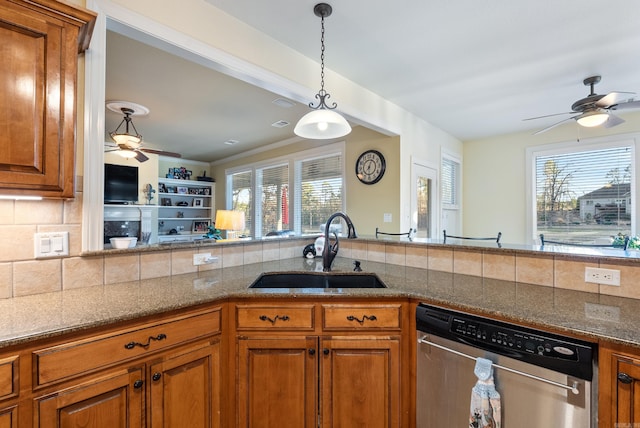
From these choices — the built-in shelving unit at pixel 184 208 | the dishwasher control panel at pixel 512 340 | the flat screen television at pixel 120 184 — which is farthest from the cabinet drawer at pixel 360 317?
the built-in shelving unit at pixel 184 208

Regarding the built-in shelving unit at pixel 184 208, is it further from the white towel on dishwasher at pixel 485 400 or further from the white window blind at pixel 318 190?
the white towel on dishwasher at pixel 485 400

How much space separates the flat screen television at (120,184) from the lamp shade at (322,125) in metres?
4.51

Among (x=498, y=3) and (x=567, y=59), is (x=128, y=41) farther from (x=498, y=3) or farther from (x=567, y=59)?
(x=567, y=59)

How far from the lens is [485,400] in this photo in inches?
46.4

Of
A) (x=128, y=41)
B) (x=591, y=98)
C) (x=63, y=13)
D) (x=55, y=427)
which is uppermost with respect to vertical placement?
(x=128, y=41)

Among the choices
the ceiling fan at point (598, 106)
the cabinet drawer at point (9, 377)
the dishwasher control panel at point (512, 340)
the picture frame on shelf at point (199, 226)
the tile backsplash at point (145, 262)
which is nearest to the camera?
the cabinet drawer at point (9, 377)

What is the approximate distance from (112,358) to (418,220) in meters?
3.89

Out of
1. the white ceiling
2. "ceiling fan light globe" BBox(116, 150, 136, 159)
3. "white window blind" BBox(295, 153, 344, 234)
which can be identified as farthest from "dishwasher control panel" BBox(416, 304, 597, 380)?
"ceiling fan light globe" BBox(116, 150, 136, 159)

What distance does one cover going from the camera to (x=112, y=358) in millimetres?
1097

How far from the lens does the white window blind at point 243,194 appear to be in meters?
6.22

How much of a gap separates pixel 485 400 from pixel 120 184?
586 centimetres

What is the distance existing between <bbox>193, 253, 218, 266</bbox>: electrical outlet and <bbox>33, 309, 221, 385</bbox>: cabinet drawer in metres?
0.56

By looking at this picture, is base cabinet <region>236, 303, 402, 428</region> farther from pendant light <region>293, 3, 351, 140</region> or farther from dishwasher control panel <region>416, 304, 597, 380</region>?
pendant light <region>293, 3, 351, 140</region>

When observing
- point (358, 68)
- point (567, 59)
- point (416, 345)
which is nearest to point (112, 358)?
point (416, 345)
